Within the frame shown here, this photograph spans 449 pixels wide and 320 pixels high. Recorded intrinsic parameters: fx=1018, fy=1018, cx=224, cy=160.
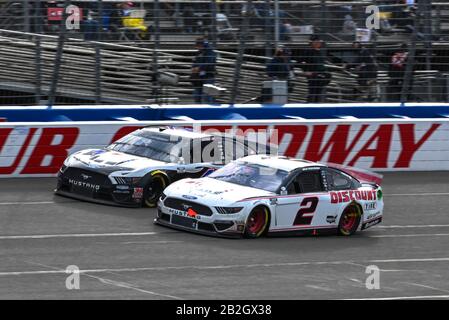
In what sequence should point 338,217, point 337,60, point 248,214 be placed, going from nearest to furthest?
point 248,214, point 338,217, point 337,60

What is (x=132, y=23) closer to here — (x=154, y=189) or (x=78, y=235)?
(x=154, y=189)

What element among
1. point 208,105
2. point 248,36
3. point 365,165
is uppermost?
point 248,36

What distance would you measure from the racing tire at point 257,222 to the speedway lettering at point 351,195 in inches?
47.8

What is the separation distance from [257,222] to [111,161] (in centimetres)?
299

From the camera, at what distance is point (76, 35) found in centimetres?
1980

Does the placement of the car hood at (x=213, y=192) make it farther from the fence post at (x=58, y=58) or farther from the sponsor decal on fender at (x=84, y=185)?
the fence post at (x=58, y=58)

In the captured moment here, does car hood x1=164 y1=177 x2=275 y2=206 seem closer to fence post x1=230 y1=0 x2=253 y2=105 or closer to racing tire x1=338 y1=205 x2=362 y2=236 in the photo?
racing tire x1=338 y1=205 x2=362 y2=236

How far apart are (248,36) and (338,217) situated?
6.91 m

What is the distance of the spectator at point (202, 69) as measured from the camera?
67.0ft

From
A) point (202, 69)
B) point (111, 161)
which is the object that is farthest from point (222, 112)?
point (111, 161)

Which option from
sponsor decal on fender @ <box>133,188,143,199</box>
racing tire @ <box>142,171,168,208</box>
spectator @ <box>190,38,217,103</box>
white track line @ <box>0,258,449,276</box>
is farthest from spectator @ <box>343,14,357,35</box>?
white track line @ <box>0,258,449,276</box>

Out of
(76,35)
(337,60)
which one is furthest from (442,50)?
(76,35)

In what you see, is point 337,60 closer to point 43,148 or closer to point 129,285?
point 43,148

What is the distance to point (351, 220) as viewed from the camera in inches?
590
